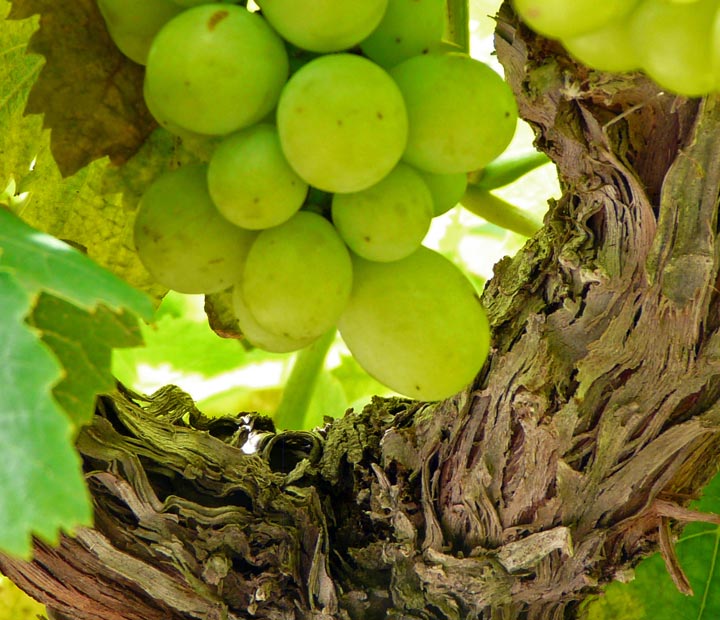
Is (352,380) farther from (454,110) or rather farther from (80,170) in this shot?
(454,110)

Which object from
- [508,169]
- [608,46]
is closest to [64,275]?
[608,46]

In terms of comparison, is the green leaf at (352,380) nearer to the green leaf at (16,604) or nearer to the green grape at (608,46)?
the green leaf at (16,604)

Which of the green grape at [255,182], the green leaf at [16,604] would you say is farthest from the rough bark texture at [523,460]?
A: the green leaf at [16,604]

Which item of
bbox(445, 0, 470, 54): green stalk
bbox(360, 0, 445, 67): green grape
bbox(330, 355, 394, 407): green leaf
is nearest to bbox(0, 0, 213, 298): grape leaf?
bbox(360, 0, 445, 67): green grape

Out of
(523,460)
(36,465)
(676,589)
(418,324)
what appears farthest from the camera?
(676,589)

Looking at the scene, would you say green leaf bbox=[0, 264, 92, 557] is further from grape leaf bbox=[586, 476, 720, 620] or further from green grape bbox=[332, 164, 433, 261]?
grape leaf bbox=[586, 476, 720, 620]
